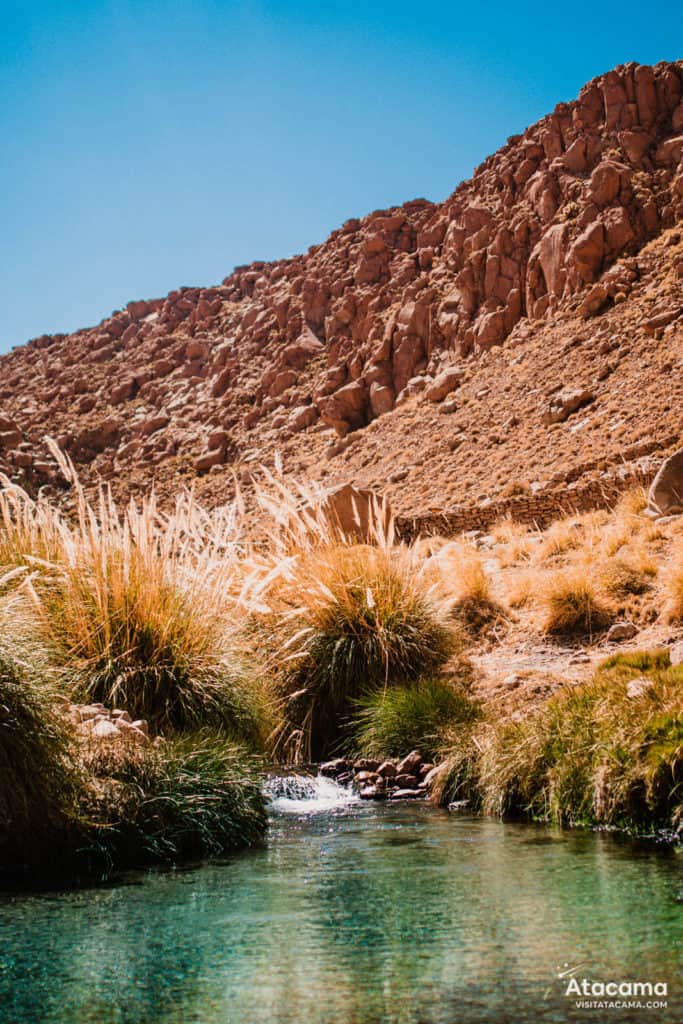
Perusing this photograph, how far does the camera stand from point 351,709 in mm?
9211

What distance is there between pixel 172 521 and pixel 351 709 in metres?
2.74

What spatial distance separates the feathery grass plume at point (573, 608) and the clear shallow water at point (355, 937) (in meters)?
5.52

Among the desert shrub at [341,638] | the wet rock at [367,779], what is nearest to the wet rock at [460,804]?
the wet rock at [367,779]

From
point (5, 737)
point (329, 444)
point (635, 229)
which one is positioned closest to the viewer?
point (5, 737)

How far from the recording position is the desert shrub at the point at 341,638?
9.23 meters

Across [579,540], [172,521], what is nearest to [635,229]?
[579,540]

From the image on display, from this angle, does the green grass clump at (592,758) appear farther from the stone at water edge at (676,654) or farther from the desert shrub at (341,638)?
the desert shrub at (341,638)

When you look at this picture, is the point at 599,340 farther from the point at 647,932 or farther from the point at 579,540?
the point at 647,932

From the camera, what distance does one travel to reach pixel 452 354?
54.5m

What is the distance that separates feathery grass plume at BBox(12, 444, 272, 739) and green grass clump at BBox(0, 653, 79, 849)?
1555mm

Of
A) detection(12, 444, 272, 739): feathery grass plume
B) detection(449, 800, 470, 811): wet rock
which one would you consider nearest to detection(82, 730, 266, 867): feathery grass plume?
detection(12, 444, 272, 739): feathery grass plume

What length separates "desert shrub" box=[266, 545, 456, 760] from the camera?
9227mm

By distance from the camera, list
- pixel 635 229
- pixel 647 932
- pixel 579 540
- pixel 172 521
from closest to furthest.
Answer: pixel 647 932, pixel 172 521, pixel 579 540, pixel 635 229

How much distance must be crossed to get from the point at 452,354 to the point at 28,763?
51095 mm
